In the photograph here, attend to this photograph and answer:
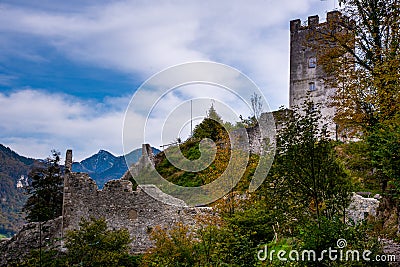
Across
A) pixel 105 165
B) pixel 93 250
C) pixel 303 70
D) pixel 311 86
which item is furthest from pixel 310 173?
pixel 105 165

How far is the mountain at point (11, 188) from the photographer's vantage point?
31514 millimetres

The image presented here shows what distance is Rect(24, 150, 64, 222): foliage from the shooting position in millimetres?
26922

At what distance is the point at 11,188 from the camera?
33.1m

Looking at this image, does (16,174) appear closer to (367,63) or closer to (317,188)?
(367,63)

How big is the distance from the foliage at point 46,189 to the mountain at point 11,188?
11.8 ft

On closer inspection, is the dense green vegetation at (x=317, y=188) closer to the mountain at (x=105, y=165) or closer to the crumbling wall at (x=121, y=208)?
the crumbling wall at (x=121, y=208)

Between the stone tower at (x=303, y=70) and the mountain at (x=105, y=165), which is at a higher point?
the stone tower at (x=303, y=70)

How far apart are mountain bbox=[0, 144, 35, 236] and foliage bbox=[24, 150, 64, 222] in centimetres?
360

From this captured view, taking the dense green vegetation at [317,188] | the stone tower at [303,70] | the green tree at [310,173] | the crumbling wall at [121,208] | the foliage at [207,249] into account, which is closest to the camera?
the dense green vegetation at [317,188]

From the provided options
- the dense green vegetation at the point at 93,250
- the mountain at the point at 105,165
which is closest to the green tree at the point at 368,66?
the dense green vegetation at the point at 93,250

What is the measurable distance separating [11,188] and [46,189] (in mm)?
7156

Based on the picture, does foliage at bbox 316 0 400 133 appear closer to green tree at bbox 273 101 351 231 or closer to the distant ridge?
green tree at bbox 273 101 351 231

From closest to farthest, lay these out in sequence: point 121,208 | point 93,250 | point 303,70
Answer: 1. point 93,250
2. point 121,208
3. point 303,70

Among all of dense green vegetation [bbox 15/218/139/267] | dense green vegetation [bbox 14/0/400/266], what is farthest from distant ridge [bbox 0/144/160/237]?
dense green vegetation [bbox 14/0/400/266]
